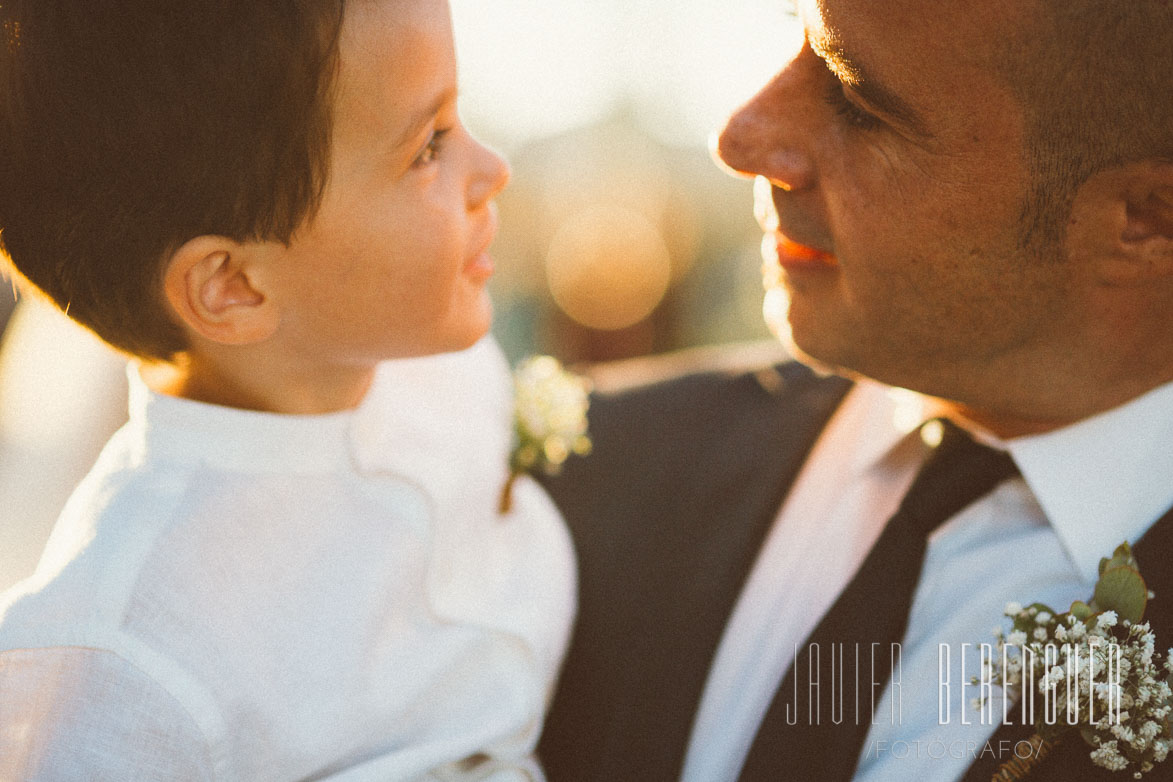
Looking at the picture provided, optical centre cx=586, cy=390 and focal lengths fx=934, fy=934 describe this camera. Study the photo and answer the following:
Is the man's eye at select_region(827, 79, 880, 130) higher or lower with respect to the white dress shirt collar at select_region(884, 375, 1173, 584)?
higher

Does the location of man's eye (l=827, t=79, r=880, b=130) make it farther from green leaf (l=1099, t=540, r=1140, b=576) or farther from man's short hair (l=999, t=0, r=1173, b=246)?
green leaf (l=1099, t=540, r=1140, b=576)

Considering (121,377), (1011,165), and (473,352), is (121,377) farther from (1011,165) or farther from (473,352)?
(1011,165)

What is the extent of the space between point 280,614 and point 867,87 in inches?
62.6

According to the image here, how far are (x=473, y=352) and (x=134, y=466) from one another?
114cm

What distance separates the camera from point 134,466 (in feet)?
6.15

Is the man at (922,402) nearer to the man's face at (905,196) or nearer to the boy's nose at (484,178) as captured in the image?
the man's face at (905,196)

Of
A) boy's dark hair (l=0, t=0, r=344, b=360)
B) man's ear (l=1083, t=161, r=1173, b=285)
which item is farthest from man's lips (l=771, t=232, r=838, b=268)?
boy's dark hair (l=0, t=0, r=344, b=360)

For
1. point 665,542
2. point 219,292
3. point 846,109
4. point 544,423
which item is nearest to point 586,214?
point 544,423

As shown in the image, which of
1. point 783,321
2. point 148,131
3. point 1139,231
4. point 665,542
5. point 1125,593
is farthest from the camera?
point 665,542

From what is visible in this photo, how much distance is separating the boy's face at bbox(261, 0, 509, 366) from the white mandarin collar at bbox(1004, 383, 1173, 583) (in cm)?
133

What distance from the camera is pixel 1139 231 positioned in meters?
1.99

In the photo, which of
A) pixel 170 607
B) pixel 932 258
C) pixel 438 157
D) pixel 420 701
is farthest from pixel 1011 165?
pixel 170 607

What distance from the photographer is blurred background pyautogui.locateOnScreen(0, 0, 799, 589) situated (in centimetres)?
303

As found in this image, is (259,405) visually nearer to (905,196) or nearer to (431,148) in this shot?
(431,148)
